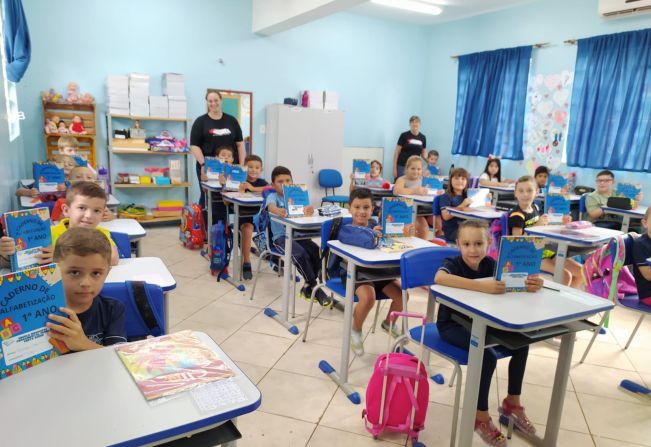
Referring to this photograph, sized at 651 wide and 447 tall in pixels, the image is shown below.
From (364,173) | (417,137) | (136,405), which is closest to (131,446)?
(136,405)

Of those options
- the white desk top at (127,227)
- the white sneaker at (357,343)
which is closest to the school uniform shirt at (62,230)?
the white desk top at (127,227)

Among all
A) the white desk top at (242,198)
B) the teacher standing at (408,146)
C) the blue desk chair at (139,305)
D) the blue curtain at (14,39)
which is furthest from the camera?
the teacher standing at (408,146)

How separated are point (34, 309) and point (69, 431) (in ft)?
1.09

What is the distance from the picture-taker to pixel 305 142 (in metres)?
7.20

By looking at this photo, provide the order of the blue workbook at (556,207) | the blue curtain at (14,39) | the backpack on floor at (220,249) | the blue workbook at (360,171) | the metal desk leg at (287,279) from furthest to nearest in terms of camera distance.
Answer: the blue workbook at (360,171), the backpack on floor at (220,249), the blue curtain at (14,39), the blue workbook at (556,207), the metal desk leg at (287,279)

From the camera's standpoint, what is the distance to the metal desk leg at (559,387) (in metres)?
1.99

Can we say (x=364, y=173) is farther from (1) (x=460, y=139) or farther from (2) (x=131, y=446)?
(2) (x=131, y=446)

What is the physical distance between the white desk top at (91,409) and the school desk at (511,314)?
98cm

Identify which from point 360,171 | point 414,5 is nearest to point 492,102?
point 414,5

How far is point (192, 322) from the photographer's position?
130 inches

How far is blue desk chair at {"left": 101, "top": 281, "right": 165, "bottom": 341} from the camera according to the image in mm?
1593

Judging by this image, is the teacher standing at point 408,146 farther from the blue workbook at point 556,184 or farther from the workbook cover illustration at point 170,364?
the workbook cover illustration at point 170,364

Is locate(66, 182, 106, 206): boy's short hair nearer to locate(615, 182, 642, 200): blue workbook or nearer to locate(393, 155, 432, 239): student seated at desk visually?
locate(393, 155, 432, 239): student seated at desk

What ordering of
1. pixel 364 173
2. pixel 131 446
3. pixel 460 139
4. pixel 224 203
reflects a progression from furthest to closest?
pixel 460 139 < pixel 364 173 < pixel 224 203 < pixel 131 446
